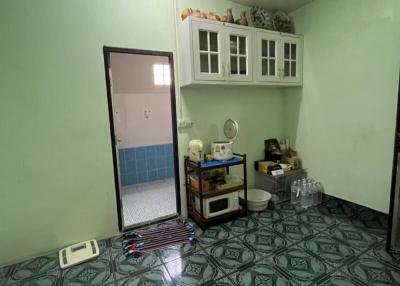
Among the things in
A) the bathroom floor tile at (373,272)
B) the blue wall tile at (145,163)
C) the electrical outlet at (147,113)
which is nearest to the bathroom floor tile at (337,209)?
the bathroom floor tile at (373,272)

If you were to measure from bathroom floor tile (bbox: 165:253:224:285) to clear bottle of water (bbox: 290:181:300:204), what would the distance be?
1.44 meters

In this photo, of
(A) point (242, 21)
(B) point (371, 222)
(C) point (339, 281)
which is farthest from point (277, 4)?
(C) point (339, 281)

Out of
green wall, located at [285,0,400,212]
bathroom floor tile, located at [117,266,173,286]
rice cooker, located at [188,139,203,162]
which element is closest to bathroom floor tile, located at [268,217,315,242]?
green wall, located at [285,0,400,212]

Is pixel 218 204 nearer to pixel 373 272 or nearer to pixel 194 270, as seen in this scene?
pixel 194 270

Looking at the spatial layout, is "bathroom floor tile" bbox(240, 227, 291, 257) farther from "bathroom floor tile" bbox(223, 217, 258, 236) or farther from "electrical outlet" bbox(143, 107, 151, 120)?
"electrical outlet" bbox(143, 107, 151, 120)

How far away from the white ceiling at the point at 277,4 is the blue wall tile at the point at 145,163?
2417 millimetres

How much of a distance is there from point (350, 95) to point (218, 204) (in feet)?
5.63

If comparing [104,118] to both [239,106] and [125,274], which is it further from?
[239,106]

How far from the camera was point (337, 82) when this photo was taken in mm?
2396

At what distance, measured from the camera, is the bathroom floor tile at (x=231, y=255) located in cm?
174

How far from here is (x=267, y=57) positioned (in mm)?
2504

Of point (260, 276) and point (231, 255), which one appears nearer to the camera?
point (260, 276)

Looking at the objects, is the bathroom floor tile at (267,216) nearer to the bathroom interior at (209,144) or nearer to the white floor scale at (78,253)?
the bathroom interior at (209,144)

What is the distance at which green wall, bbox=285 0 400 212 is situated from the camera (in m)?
2.03
